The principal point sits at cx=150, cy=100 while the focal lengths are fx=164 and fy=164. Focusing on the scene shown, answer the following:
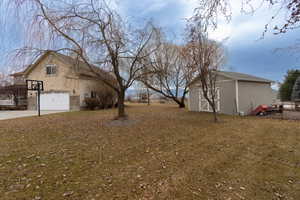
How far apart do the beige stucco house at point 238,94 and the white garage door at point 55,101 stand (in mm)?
14035

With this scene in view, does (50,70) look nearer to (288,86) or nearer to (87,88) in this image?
(87,88)

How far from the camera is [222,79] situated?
14.2m

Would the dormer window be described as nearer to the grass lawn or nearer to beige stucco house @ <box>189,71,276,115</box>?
the grass lawn

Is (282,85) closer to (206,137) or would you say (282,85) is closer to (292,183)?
(206,137)

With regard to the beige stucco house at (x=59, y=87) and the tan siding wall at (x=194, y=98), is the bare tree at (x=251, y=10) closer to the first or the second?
the tan siding wall at (x=194, y=98)

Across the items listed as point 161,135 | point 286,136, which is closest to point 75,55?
point 161,135

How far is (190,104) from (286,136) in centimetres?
1049

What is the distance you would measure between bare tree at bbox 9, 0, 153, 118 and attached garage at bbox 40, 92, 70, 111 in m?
11.4

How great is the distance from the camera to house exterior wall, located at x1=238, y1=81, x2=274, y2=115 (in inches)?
536

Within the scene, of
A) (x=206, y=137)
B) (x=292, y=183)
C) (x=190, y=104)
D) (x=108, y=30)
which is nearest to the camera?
(x=292, y=183)

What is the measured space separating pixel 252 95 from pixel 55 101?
2016 cm

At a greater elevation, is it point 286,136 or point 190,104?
point 190,104

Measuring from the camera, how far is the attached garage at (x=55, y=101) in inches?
721

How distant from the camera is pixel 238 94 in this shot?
13.3 m
